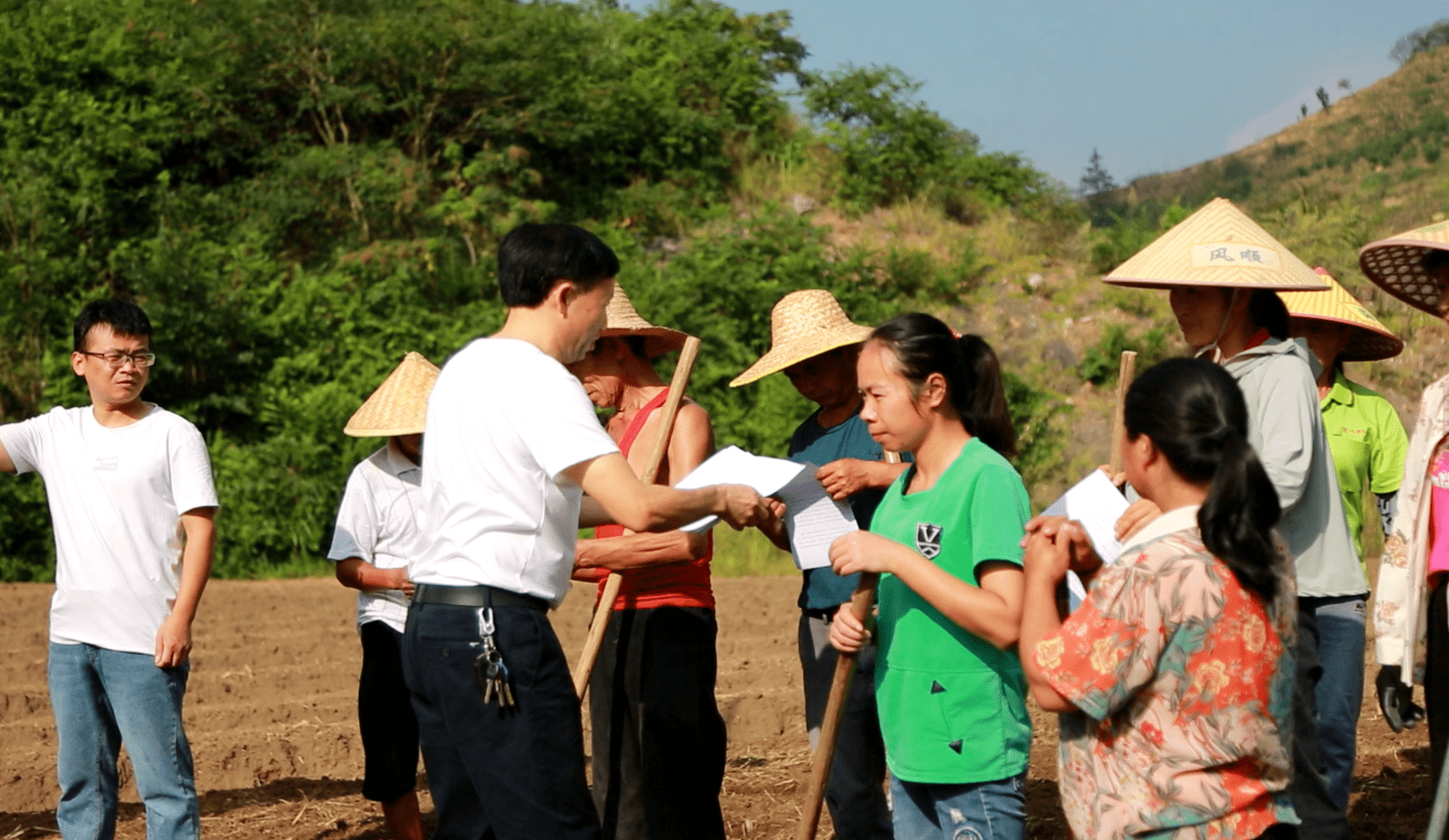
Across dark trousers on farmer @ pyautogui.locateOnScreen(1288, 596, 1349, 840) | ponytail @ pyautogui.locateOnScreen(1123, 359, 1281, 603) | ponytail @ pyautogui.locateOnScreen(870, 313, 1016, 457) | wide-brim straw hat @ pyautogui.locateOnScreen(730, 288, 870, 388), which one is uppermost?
wide-brim straw hat @ pyautogui.locateOnScreen(730, 288, 870, 388)

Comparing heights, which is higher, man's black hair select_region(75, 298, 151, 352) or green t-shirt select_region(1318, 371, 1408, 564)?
Result: man's black hair select_region(75, 298, 151, 352)

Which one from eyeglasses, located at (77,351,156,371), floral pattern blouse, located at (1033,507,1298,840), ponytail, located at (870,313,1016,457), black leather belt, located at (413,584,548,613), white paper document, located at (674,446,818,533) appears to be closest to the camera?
floral pattern blouse, located at (1033,507,1298,840)

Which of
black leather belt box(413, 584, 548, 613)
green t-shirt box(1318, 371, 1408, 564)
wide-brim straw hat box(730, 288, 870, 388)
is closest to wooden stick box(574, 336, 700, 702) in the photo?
wide-brim straw hat box(730, 288, 870, 388)

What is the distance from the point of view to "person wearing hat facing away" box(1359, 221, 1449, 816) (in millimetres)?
3510

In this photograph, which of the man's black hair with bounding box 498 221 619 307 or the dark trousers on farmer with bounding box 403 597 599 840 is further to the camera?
the man's black hair with bounding box 498 221 619 307

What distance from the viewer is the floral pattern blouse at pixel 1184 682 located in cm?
254

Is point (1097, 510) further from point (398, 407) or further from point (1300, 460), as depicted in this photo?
point (398, 407)

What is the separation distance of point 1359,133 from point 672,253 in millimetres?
35559

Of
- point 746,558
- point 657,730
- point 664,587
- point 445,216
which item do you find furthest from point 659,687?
point 445,216

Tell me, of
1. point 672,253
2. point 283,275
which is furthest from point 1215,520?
point 672,253

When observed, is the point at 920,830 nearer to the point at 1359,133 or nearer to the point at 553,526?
the point at 553,526

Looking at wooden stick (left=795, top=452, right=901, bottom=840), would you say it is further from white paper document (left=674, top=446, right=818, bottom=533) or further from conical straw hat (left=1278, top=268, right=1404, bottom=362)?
conical straw hat (left=1278, top=268, right=1404, bottom=362)

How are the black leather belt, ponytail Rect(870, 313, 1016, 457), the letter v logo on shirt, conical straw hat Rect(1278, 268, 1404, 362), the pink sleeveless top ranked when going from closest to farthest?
the black leather belt → the letter v logo on shirt → ponytail Rect(870, 313, 1016, 457) → the pink sleeveless top → conical straw hat Rect(1278, 268, 1404, 362)

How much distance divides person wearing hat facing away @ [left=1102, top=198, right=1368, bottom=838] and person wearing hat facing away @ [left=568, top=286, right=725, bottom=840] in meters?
1.47
